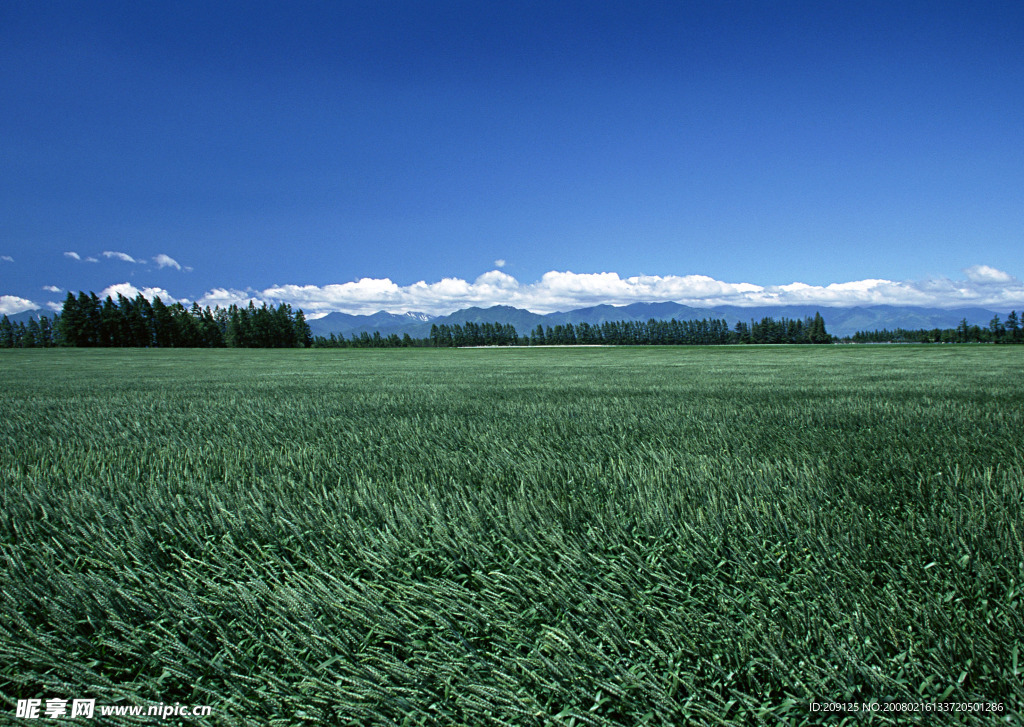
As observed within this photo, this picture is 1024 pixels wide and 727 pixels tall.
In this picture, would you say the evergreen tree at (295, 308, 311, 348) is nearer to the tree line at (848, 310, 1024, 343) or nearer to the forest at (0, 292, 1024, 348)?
the forest at (0, 292, 1024, 348)

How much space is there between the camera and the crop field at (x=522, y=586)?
1.20 meters

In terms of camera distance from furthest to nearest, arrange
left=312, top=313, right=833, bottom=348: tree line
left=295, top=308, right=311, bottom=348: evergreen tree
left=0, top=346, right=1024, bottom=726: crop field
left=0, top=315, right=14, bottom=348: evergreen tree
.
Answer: left=312, top=313, right=833, bottom=348: tree line < left=0, top=315, right=14, bottom=348: evergreen tree < left=295, top=308, right=311, bottom=348: evergreen tree < left=0, top=346, right=1024, bottom=726: crop field

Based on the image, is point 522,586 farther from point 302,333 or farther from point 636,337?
point 636,337

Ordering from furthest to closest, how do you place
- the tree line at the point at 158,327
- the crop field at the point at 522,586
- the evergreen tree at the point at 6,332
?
the evergreen tree at the point at 6,332 < the tree line at the point at 158,327 < the crop field at the point at 522,586

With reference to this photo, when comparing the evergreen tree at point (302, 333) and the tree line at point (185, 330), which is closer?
the tree line at point (185, 330)

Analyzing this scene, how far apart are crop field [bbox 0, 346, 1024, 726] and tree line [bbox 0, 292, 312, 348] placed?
120235 millimetres

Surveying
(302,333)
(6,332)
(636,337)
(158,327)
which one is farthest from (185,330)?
(636,337)

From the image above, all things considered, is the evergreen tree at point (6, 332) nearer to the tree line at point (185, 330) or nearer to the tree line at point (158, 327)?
the tree line at point (185, 330)

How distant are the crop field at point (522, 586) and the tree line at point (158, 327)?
4734 inches

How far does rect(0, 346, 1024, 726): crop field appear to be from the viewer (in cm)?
120

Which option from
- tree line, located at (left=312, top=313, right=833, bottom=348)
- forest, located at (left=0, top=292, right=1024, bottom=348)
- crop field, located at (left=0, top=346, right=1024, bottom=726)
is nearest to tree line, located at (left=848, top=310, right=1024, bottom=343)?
forest, located at (left=0, top=292, right=1024, bottom=348)

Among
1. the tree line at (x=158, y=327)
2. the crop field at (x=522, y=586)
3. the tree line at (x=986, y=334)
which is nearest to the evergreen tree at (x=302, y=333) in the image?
the tree line at (x=158, y=327)

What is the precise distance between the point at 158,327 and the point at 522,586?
124882mm

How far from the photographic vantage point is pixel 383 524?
2.28 m
